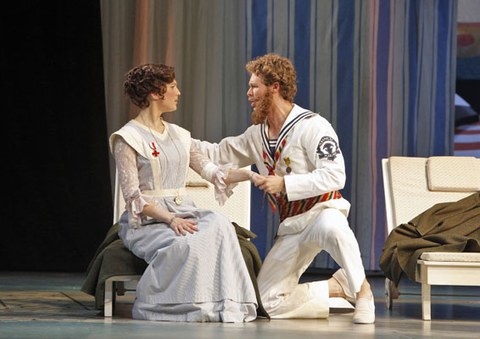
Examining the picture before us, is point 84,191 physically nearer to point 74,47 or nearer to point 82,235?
point 82,235

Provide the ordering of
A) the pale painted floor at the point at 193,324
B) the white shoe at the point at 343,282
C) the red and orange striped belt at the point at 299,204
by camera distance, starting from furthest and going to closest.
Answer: the white shoe at the point at 343,282 → the red and orange striped belt at the point at 299,204 → the pale painted floor at the point at 193,324

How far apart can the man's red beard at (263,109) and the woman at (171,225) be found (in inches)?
11.3

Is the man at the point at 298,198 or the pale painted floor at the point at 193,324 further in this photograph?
the man at the point at 298,198

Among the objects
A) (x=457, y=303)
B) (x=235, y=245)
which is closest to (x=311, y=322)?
(x=235, y=245)

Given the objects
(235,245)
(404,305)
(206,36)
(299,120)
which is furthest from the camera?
(206,36)

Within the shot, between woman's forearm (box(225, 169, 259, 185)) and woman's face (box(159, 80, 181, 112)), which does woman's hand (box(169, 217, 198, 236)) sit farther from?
woman's face (box(159, 80, 181, 112))

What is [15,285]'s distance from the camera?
14.7 ft

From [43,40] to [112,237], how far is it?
8.40 ft

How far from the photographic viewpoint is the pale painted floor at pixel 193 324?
8.53ft

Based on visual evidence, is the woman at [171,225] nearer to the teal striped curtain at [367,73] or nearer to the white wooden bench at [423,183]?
the white wooden bench at [423,183]

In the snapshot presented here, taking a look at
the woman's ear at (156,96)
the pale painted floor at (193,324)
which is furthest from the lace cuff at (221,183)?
the pale painted floor at (193,324)

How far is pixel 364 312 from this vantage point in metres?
3.06

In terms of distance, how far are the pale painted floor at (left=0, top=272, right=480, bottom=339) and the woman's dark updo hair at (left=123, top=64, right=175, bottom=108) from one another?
100 centimetres

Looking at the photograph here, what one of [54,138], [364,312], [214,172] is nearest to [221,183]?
[214,172]
